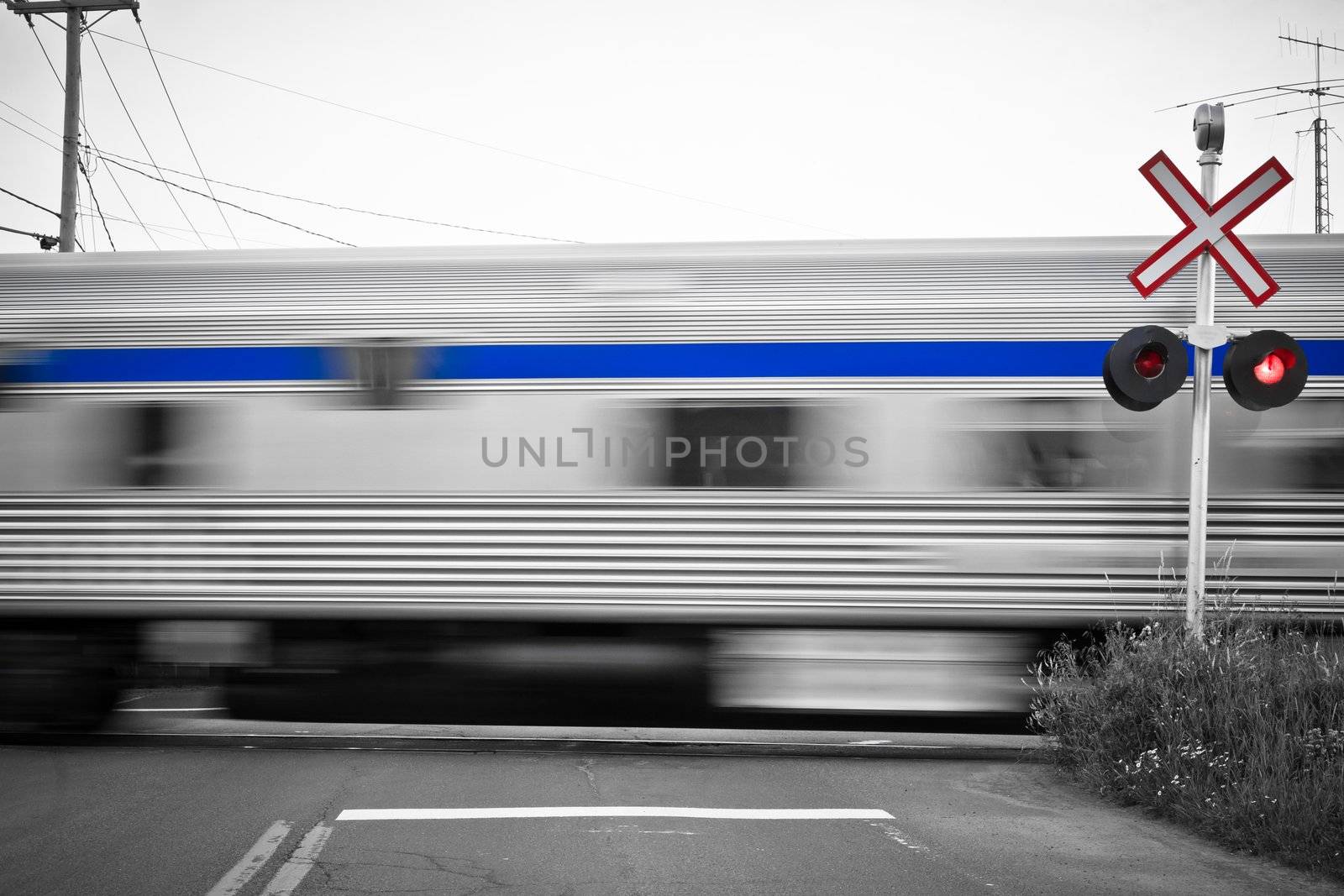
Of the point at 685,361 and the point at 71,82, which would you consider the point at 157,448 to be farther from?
the point at 71,82

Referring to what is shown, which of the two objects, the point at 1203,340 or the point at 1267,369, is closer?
the point at 1267,369

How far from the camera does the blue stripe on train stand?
768cm

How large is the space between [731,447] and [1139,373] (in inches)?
96.0

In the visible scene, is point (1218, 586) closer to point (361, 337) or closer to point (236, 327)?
point (361, 337)

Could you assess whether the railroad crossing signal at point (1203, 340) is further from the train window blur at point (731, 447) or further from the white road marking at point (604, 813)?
the white road marking at point (604, 813)

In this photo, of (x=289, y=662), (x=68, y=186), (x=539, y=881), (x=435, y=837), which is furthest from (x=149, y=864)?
(x=68, y=186)

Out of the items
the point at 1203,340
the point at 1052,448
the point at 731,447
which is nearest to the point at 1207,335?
the point at 1203,340

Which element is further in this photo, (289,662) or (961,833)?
(289,662)

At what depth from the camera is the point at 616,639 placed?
25.3 feet

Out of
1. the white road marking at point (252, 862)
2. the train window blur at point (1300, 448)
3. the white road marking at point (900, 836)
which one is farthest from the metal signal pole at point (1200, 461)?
the white road marking at point (252, 862)

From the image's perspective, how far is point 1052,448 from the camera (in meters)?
7.60

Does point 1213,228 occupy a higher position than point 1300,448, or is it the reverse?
point 1213,228

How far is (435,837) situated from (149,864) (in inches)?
50.2

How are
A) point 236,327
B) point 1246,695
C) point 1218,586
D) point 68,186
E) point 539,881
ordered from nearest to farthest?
1. point 539,881
2. point 1246,695
3. point 1218,586
4. point 236,327
5. point 68,186
